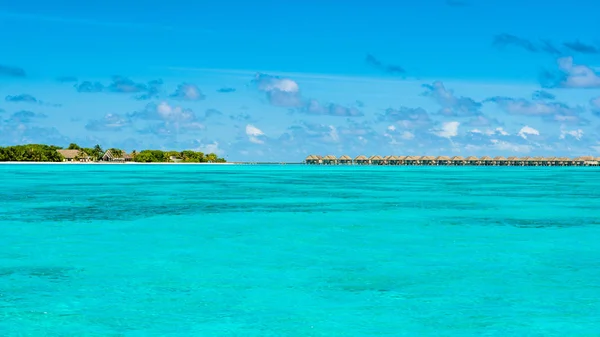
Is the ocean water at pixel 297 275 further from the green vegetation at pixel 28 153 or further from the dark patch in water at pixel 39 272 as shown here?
the green vegetation at pixel 28 153

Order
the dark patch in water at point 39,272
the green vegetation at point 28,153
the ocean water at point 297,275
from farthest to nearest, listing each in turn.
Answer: the green vegetation at point 28,153, the dark patch in water at point 39,272, the ocean water at point 297,275

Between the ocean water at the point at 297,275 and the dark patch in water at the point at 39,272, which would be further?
the dark patch in water at the point at 39,272

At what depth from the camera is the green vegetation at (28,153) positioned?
599 feet

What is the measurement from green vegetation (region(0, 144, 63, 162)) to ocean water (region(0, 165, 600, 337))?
530ft

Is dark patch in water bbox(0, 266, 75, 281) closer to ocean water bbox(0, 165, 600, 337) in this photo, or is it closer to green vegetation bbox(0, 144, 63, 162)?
ocean water bbox(0, 165, 600, 337)

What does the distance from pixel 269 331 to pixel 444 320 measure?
3.76 m

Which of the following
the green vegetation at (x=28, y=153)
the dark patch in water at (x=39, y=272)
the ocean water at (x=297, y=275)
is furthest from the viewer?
the green vegetation at (x=28, y=153)

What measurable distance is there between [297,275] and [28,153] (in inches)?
7225

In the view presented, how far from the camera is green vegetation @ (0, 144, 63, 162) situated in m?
182

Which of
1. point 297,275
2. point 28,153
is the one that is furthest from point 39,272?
point 28,153

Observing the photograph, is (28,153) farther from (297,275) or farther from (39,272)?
(297,275)

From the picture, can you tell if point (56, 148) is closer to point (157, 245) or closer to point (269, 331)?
point (157, 245)

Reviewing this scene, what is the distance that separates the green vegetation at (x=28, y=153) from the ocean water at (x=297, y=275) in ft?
530

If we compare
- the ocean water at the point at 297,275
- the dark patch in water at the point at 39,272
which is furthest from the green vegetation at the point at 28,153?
the dark patch in water at the point at 39,272
